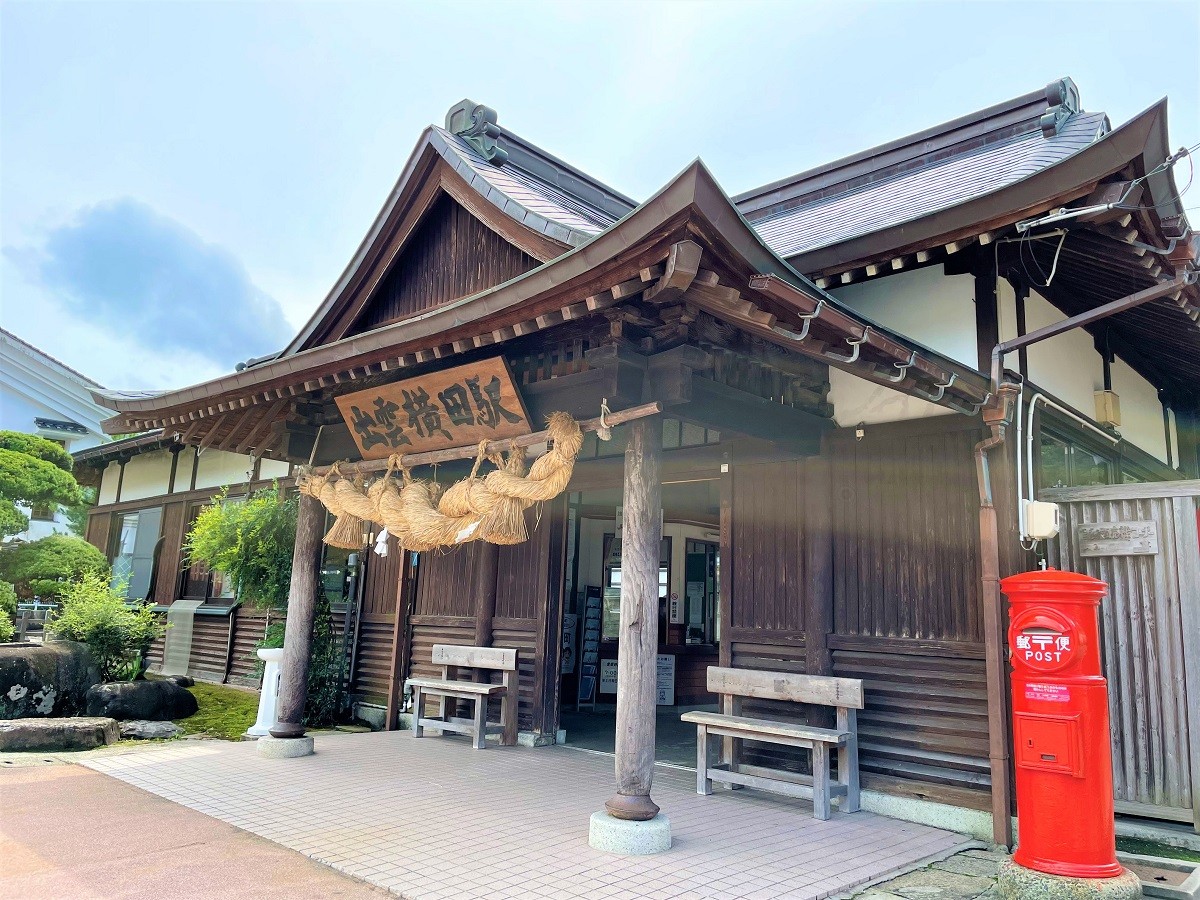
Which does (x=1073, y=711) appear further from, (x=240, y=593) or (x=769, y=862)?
(x=240, y=593)

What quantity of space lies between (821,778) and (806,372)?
2.71 m

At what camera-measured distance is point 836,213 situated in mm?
7426

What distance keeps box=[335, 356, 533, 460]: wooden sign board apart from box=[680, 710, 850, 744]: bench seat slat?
8.07 feet

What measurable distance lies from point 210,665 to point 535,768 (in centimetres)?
734

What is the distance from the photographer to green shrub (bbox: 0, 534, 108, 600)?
38.4ft

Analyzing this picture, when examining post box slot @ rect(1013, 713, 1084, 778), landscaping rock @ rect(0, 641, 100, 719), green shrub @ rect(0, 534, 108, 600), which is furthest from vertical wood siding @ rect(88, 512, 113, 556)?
post box slot @ rect(1013, 713, 1084, 778)

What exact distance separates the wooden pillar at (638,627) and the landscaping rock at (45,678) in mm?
6787

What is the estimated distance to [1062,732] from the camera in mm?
3961

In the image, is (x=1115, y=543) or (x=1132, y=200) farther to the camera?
(x=1115, y=543)

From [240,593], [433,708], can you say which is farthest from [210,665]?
[433,708]

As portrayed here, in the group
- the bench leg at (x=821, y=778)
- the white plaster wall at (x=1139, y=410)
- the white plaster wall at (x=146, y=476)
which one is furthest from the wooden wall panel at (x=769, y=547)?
the white plaster wall at (x=146, y=476)

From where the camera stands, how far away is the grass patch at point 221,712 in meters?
8.73

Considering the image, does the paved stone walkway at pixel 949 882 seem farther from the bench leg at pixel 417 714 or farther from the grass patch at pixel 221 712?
the grass patch at pixel 221 712

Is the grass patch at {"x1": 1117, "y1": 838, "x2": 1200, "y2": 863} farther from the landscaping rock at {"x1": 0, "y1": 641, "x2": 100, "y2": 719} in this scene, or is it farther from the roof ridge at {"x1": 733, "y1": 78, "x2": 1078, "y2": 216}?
the landscaping rock at {"x1": 0, "y1": 641, "x2": 100, "y2": 719}
